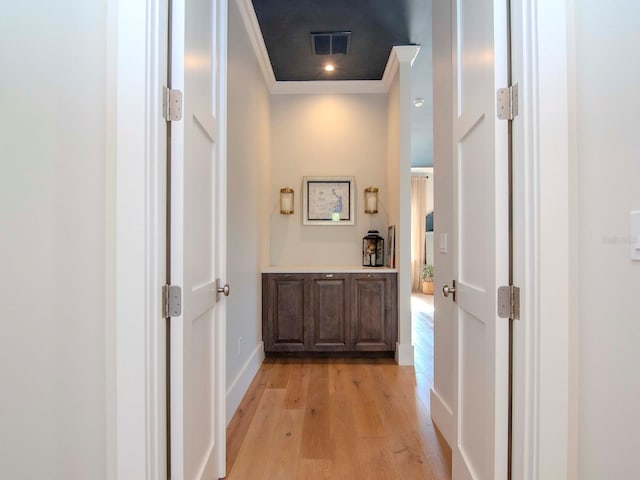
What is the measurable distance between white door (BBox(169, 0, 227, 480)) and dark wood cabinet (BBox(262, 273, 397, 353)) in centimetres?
170

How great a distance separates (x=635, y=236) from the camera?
79 centimetres

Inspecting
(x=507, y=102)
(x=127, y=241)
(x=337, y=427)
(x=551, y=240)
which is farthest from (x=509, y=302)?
(x=337, y=427)

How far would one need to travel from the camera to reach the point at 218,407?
1570 mm

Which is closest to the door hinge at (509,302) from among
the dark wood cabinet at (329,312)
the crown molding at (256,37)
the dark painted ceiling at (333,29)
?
the dark wood cabinet at (329,312)

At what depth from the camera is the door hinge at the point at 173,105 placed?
3.61ft

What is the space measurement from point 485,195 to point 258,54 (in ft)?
8.70

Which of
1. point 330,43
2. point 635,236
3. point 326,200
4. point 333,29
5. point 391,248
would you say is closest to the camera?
point 635,236

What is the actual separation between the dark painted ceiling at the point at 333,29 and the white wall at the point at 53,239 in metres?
1.98

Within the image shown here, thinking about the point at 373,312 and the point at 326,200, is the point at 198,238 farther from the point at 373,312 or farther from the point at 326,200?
the point at 326,200

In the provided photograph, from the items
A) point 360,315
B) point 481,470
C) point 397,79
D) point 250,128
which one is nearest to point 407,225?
point 360,315

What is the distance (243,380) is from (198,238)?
1.64 meters

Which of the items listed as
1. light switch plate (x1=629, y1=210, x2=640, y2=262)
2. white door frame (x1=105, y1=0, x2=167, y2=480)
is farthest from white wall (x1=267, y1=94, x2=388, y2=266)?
light switch plate (x1=629, y1=210, x2=640, y2=262)

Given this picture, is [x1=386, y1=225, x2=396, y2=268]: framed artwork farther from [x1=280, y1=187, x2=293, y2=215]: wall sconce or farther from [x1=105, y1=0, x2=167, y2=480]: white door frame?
[x1=105, y1=0, x2=167, y2=480]: white door frame

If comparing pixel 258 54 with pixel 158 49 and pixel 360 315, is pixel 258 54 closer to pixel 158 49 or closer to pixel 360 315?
pixel 158 49
